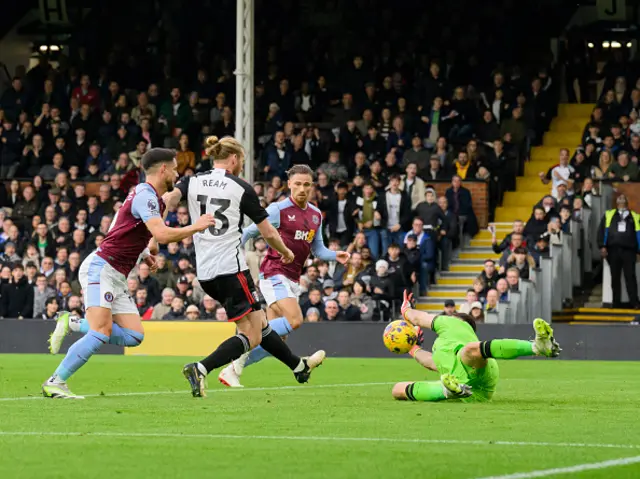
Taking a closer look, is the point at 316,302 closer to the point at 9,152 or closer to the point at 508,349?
the point at 9,152

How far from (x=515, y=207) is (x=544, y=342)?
19373 mm

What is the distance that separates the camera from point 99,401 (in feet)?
37.2

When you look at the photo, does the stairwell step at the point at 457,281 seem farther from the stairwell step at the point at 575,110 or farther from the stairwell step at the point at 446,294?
the stairwell step at the point at 575,110

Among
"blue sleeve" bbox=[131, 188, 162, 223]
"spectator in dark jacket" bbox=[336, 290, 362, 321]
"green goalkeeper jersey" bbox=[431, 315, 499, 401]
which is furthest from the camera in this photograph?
"spectator in dark jacket" bbox=[336, 290, 362, 321]

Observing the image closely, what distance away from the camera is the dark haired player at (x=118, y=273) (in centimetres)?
1130

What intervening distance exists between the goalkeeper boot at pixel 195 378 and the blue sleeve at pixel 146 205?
4.06 feet

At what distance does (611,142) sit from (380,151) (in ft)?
15.5

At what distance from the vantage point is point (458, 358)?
35.6 ft

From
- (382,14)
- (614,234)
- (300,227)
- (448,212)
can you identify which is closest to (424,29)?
(382,14)

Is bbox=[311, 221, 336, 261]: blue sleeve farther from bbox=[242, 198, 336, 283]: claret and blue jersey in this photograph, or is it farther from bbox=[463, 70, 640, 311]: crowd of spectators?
bbox=[463, 70, 640, 311]: crowd of spectators

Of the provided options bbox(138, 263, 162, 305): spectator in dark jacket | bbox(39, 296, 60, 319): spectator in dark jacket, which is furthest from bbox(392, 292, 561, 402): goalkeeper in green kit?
bbox(39, 296, 60, 319): spectator in dark jacket

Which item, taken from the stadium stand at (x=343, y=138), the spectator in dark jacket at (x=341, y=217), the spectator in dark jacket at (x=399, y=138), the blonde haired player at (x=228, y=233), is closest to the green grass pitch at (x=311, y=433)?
the blonde haired player at (x=228, y=233)

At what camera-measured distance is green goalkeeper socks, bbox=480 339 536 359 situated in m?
10.2

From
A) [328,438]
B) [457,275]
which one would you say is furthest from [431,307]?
[328,438]
